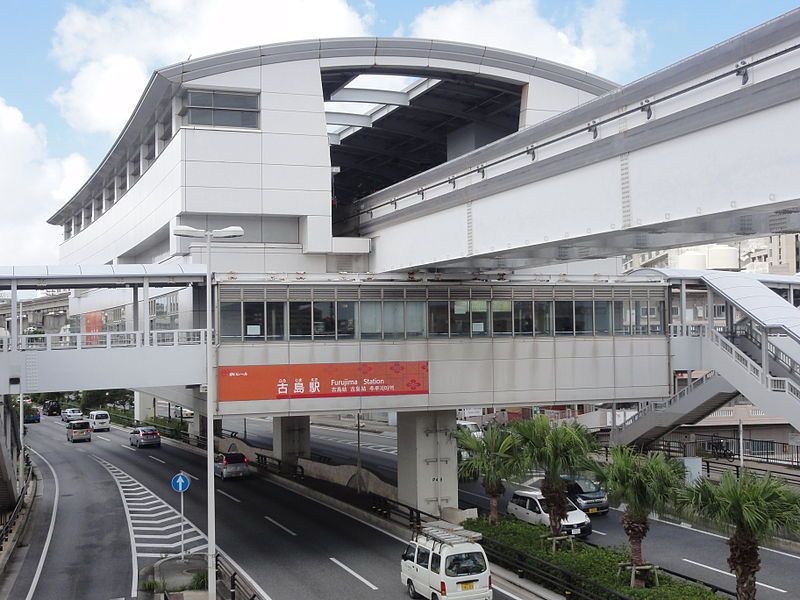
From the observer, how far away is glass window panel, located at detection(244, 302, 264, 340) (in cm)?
2711

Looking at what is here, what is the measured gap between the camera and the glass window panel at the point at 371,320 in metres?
28.8

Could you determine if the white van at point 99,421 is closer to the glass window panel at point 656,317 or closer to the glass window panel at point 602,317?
the glass window panel at point 602,317

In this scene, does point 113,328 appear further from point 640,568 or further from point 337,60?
point 640,568

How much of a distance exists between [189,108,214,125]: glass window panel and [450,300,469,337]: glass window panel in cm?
1429

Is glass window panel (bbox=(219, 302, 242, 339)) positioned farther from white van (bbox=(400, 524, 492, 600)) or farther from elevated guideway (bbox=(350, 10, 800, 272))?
white van (bbox=(400, 524, 492, 600))

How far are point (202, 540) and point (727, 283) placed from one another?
2556cm

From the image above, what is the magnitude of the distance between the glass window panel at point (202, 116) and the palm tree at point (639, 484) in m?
23.8

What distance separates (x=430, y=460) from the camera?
31391mm

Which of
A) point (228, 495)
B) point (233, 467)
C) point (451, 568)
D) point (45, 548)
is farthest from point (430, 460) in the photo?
point (233, 467)

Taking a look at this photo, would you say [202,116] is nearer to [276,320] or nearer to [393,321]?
[276,320]

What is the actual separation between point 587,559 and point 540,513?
7488 mm

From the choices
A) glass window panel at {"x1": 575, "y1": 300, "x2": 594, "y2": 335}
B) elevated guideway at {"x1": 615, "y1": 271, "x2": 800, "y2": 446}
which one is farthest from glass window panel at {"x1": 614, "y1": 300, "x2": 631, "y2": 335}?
elevated guideway at {"x1": 615, "y1": 271, "x2": 800, "y2": 446}

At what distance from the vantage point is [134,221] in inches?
1841

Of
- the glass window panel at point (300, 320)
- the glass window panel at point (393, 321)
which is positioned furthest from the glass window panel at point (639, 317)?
the glass window panel at point (300, 320)
